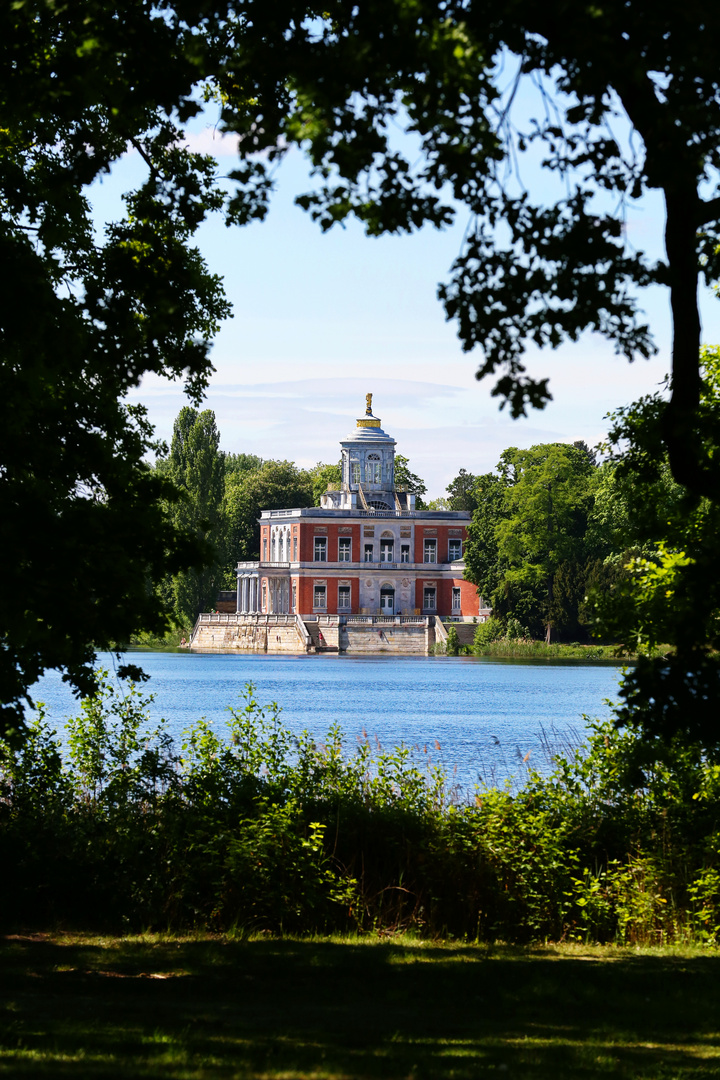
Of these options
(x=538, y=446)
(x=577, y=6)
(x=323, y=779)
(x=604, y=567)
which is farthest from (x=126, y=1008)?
(x=538, y=446)

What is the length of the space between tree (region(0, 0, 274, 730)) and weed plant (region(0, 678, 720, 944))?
4.89ft

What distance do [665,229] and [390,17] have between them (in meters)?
1.53

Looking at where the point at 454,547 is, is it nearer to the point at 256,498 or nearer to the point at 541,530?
the point at 541,530

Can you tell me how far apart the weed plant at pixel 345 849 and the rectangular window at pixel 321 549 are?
62868mm

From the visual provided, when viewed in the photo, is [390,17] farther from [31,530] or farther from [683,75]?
[31,530]

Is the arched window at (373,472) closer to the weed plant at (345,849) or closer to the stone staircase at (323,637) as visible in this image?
the stone staircase at (323,637)

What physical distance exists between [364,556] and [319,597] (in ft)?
12.1

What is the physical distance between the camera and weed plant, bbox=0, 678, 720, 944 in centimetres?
788

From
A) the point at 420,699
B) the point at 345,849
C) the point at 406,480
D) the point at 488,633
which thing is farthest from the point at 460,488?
the point at 345,849

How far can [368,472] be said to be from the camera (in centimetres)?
7450

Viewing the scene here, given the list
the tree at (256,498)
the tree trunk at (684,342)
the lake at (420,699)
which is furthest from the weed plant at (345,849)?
the tree at (256,498)

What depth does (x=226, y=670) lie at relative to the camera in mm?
47062

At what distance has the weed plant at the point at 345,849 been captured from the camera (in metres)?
7.88

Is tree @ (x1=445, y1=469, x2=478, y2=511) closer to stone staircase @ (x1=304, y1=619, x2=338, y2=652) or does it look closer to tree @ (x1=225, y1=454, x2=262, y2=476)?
tree @ (x1=225, y1=454, x2=262, y2=476)
